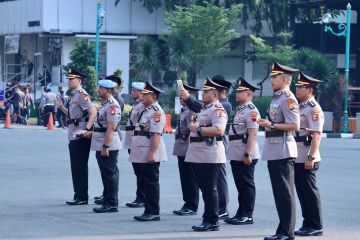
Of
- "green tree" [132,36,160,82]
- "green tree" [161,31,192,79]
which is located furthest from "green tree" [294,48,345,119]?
"green tree" [132,36,160,82]

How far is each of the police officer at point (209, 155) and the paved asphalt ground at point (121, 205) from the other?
0.27 metres

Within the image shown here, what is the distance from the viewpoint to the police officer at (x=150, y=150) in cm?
1284

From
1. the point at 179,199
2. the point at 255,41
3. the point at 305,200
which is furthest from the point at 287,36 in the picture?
the point at 305,200

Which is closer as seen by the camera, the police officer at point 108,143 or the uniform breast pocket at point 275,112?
the uniform breast pocket at point 275,112

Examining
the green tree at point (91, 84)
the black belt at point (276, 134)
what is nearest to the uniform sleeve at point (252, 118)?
the black belt at point (276, 134)

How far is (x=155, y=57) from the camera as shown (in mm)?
50125

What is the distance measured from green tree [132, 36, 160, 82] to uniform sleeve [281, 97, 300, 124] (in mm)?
38074

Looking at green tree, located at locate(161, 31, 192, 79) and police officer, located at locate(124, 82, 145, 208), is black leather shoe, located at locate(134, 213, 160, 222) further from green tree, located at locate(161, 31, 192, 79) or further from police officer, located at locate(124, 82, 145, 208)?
green tree, located at locate(161, 31, 192, 79)

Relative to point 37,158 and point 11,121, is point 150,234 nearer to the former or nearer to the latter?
point 37,158

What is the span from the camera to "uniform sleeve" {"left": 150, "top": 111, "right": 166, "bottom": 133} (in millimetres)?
12844

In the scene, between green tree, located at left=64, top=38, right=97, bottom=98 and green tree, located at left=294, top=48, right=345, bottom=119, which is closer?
green tree, located at left=294, top=48, right=345, bottom=119

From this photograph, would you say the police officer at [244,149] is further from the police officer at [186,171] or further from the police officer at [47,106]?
the police officer at [47,106]

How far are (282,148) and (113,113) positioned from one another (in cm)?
336

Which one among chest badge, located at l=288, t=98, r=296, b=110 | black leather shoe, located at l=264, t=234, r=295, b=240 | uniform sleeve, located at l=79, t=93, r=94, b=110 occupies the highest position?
chest badge, located at l=288, t=98, r=296, b=110
